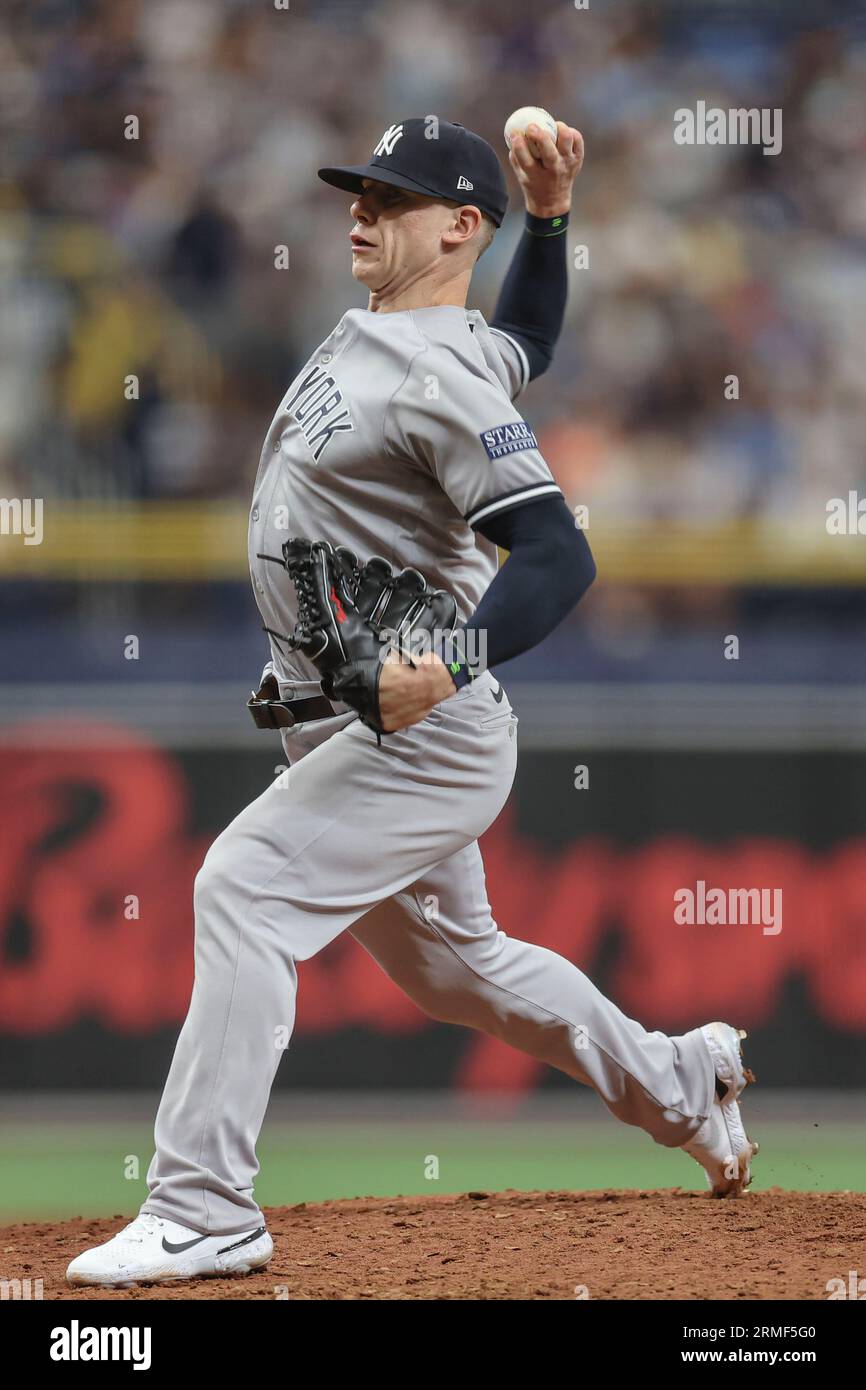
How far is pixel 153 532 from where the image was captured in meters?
5.52

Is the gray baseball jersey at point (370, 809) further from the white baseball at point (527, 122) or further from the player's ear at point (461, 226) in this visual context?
the white baseball at point (527, 122)

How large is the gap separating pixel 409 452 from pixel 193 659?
2730 mm

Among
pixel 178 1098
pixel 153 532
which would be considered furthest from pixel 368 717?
pixel 153 532

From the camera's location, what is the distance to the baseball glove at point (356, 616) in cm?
246

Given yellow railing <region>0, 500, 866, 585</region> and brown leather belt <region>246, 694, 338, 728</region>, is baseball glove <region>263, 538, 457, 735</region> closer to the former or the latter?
brown leather belt <region>246, 694, 338, 728</region>

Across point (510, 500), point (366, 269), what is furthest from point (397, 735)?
point (366, 269)

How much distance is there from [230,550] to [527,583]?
318cm

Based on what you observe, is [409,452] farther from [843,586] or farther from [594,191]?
[594,191]

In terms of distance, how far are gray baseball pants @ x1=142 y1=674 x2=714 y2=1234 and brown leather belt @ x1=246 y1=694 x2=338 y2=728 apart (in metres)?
0.04

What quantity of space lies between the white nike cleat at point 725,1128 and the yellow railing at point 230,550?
251 cm

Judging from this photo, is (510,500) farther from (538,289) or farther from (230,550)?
(230,550)

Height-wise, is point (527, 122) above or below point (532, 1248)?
above

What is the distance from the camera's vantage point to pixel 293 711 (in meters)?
2.79

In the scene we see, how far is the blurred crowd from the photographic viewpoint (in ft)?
19.3
